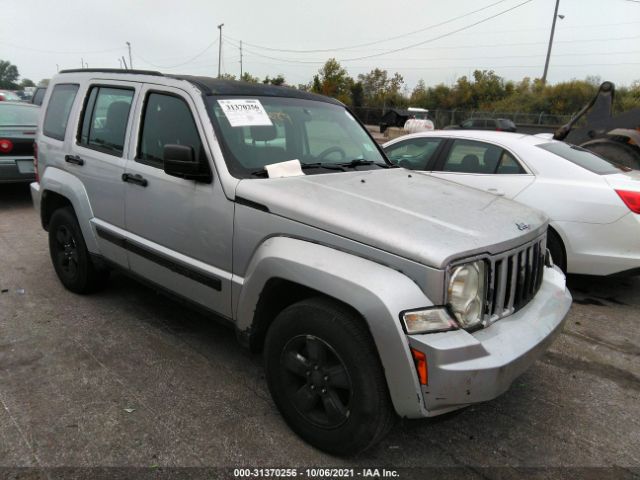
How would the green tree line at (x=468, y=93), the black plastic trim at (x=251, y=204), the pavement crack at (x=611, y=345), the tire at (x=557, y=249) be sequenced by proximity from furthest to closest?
the green tree line at (x=468, y=93) → the tire at (x=557, y=249) → the pavement crack at (x=611, y=345) → the black plastic trim at (x=251, y=204)

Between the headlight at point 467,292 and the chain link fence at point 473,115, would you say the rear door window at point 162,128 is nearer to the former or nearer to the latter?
the headlight at point 467,292

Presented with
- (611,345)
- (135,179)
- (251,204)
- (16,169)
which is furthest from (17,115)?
(611,345)

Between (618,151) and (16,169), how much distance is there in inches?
372

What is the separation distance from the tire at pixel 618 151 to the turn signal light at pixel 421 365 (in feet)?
23.1

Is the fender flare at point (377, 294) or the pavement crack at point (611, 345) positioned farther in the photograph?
the pavement crack at point (611, 345)

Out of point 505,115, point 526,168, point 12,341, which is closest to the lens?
point 12,341

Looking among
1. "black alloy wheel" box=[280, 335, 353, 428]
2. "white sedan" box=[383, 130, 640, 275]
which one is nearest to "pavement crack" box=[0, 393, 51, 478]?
"black alloy wheel" box=[280, 335, 353, 428]

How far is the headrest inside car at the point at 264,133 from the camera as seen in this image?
9.96 ft

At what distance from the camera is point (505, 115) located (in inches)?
1460

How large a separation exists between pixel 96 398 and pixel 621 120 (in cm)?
959

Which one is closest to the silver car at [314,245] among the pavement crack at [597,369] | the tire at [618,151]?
the pavement crack at [597,369]

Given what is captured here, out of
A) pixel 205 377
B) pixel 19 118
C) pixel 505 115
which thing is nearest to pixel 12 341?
pixel 205 377

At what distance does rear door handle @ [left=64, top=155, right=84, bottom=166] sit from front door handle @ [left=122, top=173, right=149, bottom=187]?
0.70 metres

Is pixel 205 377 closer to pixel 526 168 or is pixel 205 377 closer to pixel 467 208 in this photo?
pixel 467 208
